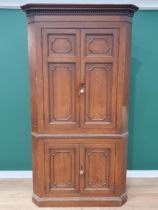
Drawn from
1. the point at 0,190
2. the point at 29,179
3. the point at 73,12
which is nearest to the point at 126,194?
the point at 29,179

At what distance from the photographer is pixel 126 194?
2553 mm

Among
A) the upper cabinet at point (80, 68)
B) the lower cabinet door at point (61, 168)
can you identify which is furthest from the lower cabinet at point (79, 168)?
the upper cabinet at point (80, 68)

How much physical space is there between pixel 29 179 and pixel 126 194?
1.16 meters

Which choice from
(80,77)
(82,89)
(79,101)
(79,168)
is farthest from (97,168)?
(80,77)

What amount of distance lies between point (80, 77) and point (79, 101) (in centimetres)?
22

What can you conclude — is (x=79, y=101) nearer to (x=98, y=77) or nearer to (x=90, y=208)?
(x=98, y=77)

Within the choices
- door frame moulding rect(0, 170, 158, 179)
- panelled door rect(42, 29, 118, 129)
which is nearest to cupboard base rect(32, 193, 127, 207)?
door frame moulding rect(0, 170, 158, 179)

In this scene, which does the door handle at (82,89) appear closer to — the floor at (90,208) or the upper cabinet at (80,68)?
the upper cabinet at (80,68)

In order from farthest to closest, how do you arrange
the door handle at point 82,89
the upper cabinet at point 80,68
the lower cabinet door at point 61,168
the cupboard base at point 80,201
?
the cupboard base at point 80,201, the lower cabinet door at point 61,168, the door handle at point 82,89, the upper cabinet at point 80,68

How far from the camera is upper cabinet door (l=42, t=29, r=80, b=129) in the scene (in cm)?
215

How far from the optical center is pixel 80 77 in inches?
87.5

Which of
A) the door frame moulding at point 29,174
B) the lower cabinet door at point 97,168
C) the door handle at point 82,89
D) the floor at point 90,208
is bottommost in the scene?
the floor at point 90,208

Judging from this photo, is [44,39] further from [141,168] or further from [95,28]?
[141,168]

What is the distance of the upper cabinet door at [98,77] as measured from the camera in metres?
2.16
